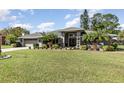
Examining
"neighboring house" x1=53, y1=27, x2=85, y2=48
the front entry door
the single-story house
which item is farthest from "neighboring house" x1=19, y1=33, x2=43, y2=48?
the front entry door

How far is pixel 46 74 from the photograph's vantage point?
1022 centimetres

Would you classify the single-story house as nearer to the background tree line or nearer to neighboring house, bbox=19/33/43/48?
neighboring house, bbox=19/33/43/48

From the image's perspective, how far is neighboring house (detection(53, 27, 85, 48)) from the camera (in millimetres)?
28797

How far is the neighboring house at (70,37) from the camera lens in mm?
28797

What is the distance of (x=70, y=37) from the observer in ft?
98.2

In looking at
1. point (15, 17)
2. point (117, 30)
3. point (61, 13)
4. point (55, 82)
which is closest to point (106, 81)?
point (55, 82)

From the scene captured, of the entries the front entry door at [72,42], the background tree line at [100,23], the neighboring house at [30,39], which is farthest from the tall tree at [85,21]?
the front entry door at [72,42]

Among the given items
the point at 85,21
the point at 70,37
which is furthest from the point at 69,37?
the point at 85,21

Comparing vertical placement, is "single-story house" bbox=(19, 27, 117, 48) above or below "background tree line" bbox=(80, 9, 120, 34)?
below

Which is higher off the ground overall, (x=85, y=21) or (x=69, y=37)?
(x=85, y=21)

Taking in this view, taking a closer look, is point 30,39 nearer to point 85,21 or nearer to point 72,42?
point 72,42

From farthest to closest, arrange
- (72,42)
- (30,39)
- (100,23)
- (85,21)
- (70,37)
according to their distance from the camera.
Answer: (85,21) → (100,23) → (30,39) → (70,37) → (72,42)

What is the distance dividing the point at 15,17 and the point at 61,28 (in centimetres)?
747
